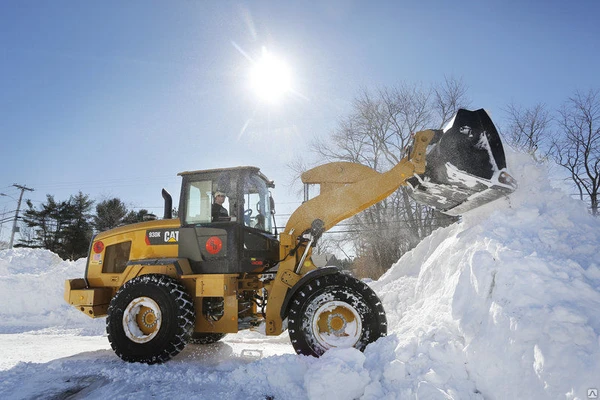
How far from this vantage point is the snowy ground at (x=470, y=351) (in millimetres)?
2764

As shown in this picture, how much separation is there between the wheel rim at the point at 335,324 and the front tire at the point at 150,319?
1.63 metres

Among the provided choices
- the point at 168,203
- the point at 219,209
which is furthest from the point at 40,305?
the point at 219,209

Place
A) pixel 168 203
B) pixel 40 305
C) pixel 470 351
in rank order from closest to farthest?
1. pixel 470 351
2. pixel 168 203
3. pixel 40 305

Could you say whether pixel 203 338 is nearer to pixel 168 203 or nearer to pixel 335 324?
Answer: pixel 168 203

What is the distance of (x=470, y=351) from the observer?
314 cm

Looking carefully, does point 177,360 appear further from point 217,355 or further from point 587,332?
point 587,332

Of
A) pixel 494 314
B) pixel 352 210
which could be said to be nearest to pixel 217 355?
pixel 352 210

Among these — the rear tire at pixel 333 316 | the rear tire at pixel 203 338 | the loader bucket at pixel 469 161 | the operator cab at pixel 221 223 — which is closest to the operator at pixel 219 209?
the operator cab at pixel 221 223

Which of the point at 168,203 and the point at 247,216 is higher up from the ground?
the point at 168,203

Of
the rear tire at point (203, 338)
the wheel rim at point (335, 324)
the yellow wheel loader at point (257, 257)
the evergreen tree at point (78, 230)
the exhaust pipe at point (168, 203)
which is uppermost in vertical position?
the evergreen tree at point (78, 230)

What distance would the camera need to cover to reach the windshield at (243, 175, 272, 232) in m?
5.25

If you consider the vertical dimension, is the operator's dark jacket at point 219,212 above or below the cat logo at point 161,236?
above

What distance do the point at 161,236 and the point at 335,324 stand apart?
9.27ft

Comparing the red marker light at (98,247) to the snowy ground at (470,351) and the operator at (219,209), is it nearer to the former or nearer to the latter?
the snowy ground at (470,351)
